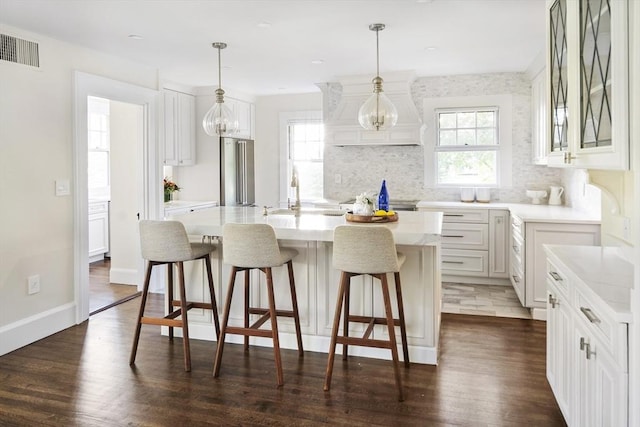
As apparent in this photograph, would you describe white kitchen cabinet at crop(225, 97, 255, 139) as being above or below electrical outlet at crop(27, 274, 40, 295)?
above

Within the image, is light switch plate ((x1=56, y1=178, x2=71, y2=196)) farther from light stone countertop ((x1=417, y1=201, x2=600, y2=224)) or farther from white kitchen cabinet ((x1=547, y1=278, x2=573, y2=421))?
white kitchen cabinet ((x1=547, y1=278, x2=573, y2=421))

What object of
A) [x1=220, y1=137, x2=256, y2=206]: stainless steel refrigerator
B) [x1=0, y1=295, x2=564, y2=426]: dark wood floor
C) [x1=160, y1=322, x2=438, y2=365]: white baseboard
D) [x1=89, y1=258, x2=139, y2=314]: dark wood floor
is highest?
[x1=220, y1=137, x2=256, y2=206]: stainless steel refrigerator

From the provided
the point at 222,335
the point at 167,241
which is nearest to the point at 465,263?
the point at 222,335

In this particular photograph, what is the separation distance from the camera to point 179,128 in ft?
20.9

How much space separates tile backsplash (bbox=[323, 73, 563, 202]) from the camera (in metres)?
5.76

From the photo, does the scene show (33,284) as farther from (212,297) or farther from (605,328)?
(605,328)

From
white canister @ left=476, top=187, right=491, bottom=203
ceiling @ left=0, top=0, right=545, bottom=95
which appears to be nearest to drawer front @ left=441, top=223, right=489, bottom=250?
white canister @ left=476, top=187, right=491, bottom=203

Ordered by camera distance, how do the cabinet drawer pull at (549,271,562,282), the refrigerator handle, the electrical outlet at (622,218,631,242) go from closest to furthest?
the cabinet drawer pull at (549,271,562,282)
the electrical outlet at (622,218,631,242)
the refrigerator handle

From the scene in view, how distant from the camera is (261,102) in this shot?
294 inches

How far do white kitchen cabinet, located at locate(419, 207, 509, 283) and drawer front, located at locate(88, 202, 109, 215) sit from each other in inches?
181

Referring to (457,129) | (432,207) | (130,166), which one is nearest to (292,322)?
(432,207)

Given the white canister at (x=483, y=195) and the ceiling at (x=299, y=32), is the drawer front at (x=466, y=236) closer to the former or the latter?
the white canister at (x=483, y=195)

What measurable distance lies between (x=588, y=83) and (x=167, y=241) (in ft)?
8.53

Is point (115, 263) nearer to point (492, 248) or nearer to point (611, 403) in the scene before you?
point (492, 248)
